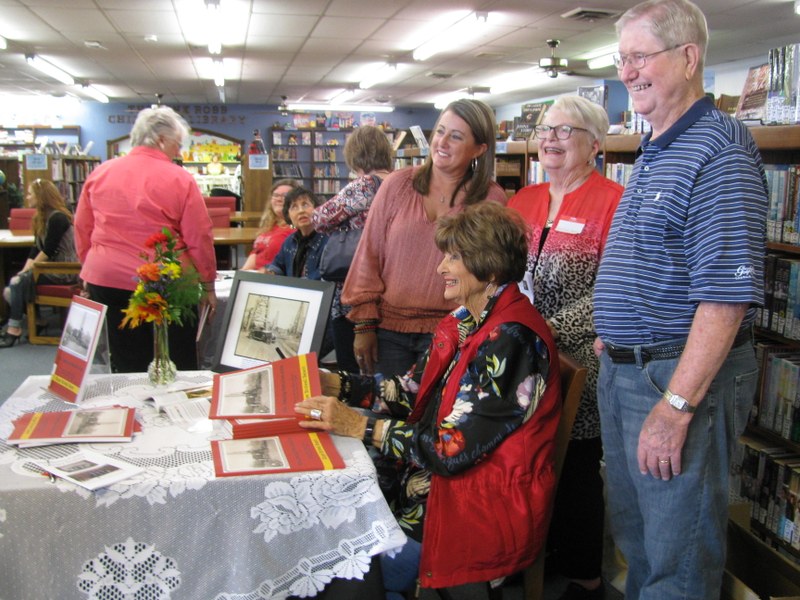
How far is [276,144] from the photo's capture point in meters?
16.6

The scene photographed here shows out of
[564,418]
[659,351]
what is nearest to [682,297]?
[659,351]

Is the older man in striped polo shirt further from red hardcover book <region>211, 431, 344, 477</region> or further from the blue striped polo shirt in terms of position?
red hardcover book <region>211, 431, 344, 477</region>

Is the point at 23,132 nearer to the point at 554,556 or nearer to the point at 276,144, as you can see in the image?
the point at 276,144

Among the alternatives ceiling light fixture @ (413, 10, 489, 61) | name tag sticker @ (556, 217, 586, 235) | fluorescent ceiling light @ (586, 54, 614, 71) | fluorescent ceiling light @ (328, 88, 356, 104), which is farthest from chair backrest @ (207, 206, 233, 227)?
fluorescent ceiling light @ (328, 88, 356, 104)

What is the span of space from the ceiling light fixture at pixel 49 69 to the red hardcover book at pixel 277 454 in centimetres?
1015

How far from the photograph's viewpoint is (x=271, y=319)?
2.04 m

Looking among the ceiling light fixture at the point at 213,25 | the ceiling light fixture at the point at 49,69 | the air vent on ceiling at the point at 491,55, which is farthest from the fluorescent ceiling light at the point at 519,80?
the ceiling light fixture at the point at 49,69

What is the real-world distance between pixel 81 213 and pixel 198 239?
557mm

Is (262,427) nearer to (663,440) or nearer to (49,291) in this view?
(663,440)

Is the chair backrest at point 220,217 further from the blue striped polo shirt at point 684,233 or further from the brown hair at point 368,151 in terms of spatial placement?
the blue striped polo shirt at point 684,233

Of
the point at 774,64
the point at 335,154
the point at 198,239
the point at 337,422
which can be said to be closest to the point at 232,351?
the point at 337,422

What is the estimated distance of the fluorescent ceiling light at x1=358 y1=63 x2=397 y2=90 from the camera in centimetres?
1087

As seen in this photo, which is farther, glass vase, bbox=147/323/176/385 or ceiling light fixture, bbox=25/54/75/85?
ceiling light fixture, bbox=25/54/75/85

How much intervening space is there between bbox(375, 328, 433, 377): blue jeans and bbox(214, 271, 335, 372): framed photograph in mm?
417
